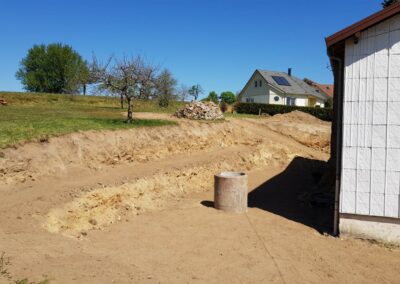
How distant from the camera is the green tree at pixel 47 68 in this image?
7131 centimetres

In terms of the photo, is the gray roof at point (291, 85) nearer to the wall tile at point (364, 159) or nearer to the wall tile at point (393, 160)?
the wall tile at point (364, 159)

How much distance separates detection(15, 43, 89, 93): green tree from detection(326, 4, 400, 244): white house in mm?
66502

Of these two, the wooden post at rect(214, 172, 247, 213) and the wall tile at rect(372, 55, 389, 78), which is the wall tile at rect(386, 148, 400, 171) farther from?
the wooden post at rect(214, 172, 247, 213)

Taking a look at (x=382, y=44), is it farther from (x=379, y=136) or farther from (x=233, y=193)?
(x=233, y=193)

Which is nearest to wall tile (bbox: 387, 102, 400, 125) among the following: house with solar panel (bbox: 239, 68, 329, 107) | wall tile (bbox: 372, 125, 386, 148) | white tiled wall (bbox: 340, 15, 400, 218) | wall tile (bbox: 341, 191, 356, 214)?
white tiled wall (bbox: 340, 15, 400, 218)

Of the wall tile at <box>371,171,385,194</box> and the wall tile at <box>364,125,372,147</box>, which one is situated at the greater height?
the wall tile at <box>364,125,372,147</box>

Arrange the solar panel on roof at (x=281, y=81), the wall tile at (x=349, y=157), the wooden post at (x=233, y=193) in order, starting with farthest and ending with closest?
the solar panel on roof at (x=281, y=81) < the wooden post at (x=233, y=193) < the wall tile at (x=349, y=157)

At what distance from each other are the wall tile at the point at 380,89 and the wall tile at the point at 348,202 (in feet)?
9.18

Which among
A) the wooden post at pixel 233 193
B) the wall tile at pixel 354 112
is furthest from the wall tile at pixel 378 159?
the wooden post at pixel 233 193

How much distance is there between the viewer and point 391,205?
1047 cm

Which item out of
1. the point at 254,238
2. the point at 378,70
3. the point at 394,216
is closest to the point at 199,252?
the point at 254,238

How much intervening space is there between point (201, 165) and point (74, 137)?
20.7 feet

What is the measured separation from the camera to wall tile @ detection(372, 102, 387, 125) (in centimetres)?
1045

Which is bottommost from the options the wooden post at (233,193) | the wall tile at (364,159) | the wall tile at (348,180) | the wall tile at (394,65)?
the wooden post at (233,193)
